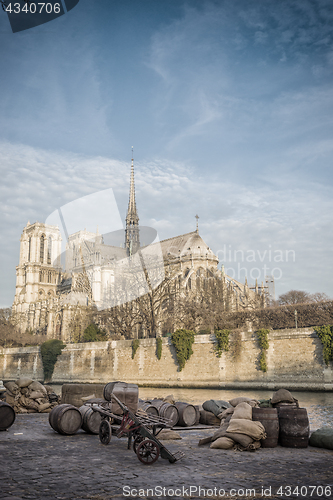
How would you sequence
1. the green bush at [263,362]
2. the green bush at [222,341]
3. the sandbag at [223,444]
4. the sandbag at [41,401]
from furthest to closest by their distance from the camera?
the green bush at [222,341] → the green bush at [263,362] → the sandbag at [41,401] → the sandbag at [223,444]

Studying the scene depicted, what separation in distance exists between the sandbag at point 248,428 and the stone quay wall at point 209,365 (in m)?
19.8

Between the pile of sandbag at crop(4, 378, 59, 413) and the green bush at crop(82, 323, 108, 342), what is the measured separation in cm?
3232

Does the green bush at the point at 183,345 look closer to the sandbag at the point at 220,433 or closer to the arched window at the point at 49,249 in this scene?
the sandbag at the point at 220,433

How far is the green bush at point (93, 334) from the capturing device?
44625mm

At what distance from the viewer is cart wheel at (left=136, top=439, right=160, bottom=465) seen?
5906 millimetres

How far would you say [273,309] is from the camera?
118 ft

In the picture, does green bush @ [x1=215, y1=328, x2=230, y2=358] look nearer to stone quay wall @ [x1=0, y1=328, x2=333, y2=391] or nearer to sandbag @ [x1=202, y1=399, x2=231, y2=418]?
stone quay wall @ [x1=0, y1=328, x2=333, y2=391]

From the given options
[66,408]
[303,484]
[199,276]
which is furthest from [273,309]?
[303,484]

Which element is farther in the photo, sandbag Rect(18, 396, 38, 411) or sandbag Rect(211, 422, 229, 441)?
sandbag Rect(18, 396, 38, 411)

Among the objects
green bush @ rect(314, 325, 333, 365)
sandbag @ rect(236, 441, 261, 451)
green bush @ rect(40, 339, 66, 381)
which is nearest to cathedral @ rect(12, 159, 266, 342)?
green bush @ rect(40, 339, 66, 381)

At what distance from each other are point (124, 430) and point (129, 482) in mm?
1932

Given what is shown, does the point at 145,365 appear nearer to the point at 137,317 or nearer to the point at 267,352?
the point at 137,317

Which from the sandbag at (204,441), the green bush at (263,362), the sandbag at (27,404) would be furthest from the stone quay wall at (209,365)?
the sandbag at (204,441)

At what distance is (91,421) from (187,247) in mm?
53225
